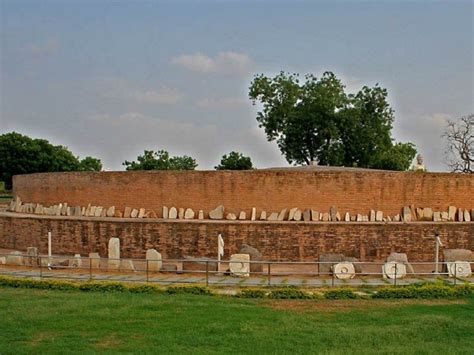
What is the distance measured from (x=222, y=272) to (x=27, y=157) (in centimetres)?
3084

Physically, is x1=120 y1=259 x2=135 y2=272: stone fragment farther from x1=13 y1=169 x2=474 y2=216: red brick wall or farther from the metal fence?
x1=13 y1=169 x2=474 y2=216: red brick wall

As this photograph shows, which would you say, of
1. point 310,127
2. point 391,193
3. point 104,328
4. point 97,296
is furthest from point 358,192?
point 310,127

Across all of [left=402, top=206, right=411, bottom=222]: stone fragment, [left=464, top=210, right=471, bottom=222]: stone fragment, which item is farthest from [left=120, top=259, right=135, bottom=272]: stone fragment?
[left=464, top=210, right=471, bottom=222]: stone fragment

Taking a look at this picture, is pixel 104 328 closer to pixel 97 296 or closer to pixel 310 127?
pixel 97 296

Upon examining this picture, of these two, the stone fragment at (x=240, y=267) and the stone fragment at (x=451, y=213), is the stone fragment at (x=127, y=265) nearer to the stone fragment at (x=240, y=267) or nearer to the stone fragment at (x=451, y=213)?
A: the stone fragment at (x=240, y=267)

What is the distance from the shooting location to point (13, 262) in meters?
12.7

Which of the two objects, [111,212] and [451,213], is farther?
[111,212]

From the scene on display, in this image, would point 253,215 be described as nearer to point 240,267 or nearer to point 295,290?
point 240,267

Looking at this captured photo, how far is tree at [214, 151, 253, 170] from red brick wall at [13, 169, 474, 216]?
16571mm

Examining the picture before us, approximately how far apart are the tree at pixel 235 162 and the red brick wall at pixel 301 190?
16.6m

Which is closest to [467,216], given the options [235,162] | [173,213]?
[173,213]

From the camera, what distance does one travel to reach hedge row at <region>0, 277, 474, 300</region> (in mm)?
9117

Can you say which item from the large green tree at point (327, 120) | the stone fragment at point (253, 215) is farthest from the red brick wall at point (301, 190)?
the large green tree at point (327, 120)

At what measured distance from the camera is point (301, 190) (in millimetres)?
14289
